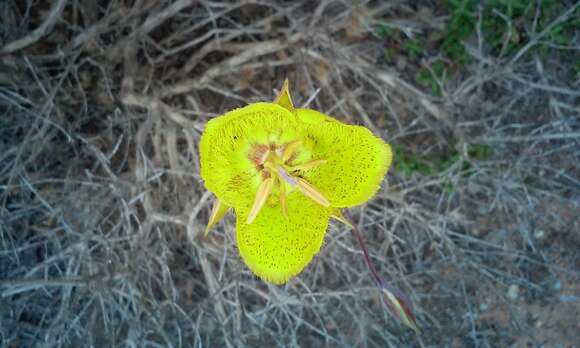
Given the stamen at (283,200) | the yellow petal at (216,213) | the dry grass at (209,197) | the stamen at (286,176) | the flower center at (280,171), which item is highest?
the stamen at (286,176)

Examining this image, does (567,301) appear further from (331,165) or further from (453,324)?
(331,165)

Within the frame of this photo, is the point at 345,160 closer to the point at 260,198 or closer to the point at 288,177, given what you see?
the point at 288,177

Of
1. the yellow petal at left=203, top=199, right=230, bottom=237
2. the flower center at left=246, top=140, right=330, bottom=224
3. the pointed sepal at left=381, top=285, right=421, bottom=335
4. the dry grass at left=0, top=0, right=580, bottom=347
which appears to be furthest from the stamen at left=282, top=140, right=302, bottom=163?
the dry grass at left=0, top=0, right=580, bottom=347

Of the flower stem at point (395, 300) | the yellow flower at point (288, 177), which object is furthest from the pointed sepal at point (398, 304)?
the yellow flower at point (288, 177)

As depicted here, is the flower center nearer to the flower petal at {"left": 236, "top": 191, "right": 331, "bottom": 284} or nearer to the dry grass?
the flower petal at {"left": 236, "top": 191, "right": 331, "bottom": 284}

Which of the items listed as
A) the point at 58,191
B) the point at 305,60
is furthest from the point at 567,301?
the point at 58,191

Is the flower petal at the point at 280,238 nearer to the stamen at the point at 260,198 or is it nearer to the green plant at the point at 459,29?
the stamen at the point at 260,198

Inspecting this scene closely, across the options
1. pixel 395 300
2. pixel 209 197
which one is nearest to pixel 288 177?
pixel 395 300
